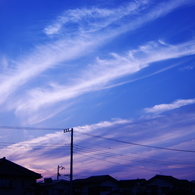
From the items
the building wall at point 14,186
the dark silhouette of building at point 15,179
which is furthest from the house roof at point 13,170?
the building wall at point 14,186

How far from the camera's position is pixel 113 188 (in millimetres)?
53812

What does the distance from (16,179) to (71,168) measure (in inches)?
320

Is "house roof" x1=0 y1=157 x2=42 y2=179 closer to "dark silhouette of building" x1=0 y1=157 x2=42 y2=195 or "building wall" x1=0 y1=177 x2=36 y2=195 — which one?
"dark silhouette of building" x1=0 y1=157 x2=42 y2=195

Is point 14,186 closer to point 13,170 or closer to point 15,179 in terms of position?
point 15,179

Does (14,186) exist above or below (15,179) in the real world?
below

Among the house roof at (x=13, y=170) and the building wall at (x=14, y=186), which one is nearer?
the building wall at (x=14, y=186)

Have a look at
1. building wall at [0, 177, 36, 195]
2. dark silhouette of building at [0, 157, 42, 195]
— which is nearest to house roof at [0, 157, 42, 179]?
dark silhouette of building at [0, 157, 42, 195]

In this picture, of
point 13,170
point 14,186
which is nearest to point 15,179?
point 14,186

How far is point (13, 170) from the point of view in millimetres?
39281

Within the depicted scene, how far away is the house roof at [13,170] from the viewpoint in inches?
1510

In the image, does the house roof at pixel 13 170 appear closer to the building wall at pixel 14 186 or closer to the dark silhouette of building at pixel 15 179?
the dark silhouette of building at pixel 15 179

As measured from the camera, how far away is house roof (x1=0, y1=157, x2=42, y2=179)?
126ft

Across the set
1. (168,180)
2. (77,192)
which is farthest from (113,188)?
(168,180)

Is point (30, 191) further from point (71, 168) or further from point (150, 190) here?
point (150, 190)
